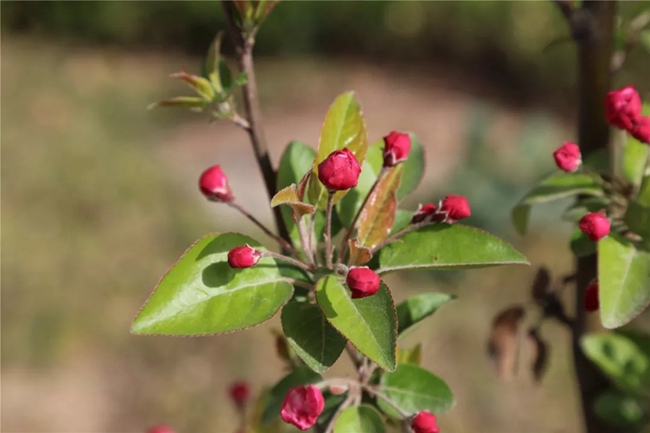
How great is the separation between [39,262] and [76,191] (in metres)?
0.64

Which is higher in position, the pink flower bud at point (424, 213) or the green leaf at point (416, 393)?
the pink flower bud at point (424, 213)

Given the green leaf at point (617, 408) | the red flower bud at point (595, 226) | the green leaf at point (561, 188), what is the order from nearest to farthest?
the red flower bud at point (595, 226) → the green leaf at point (561, 188) → the green leaf at point (617, 408)

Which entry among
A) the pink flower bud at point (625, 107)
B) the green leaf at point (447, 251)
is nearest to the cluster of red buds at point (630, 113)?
the pink flower bud at point (625, 107)

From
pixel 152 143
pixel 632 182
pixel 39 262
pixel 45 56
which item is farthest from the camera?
pixel 45 56

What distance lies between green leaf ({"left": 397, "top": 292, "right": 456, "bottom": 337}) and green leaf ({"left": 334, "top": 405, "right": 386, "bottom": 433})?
11 cm

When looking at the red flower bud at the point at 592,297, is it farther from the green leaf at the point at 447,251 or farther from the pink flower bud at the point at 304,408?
the pink flower bud at the point at 304,408

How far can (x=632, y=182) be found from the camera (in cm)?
76

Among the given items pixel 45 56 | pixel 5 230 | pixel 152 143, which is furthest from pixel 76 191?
pixel 45 56

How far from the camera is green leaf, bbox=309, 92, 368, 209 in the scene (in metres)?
0.66

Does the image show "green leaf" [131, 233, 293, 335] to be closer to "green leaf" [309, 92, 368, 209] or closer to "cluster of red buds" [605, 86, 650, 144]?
"green leaf" [309, 92, 368, 209]

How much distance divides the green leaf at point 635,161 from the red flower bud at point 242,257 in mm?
446

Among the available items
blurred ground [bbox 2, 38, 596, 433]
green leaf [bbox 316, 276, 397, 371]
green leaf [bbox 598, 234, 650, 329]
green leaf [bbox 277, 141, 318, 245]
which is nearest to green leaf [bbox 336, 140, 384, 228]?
green leaf [bbox 277, 141, 318, 245]

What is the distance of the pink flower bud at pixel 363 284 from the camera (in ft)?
1.80

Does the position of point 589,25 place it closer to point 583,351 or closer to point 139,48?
point 583,351
